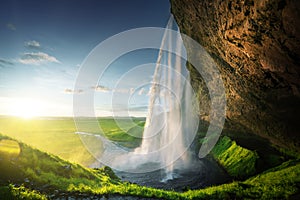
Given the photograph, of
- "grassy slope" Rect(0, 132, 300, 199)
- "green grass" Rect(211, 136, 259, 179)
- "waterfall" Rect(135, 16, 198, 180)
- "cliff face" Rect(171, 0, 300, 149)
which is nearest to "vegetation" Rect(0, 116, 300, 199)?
"grassy slope" Rect(0, 132, 300, 199)

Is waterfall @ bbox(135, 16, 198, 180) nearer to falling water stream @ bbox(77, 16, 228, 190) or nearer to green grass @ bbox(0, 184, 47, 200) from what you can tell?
falling water stream @ bbox(77, 16, 228, 190)

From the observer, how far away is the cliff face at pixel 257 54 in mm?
7664

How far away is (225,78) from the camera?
53.6 ft

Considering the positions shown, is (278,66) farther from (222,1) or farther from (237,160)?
(237,160)

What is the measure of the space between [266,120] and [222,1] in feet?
34.9

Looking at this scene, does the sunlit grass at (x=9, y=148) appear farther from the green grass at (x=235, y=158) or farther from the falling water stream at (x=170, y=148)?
the green grass at (x=235, y=158)

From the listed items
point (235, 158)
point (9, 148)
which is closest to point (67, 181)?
point (9, 148)

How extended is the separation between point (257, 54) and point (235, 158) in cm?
1800

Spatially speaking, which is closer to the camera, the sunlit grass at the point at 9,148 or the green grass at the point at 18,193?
the green grass at the point at 18,193

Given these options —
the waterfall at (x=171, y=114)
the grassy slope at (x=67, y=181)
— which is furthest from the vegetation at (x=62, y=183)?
the waterfall at (x=171, y=114)

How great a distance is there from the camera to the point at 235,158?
23.6 metres

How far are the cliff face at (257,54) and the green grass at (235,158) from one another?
185 inches

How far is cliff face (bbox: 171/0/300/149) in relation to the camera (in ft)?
25.1

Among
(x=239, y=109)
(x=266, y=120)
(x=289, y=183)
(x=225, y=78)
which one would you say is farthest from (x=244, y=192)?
(x=225, y=78)
